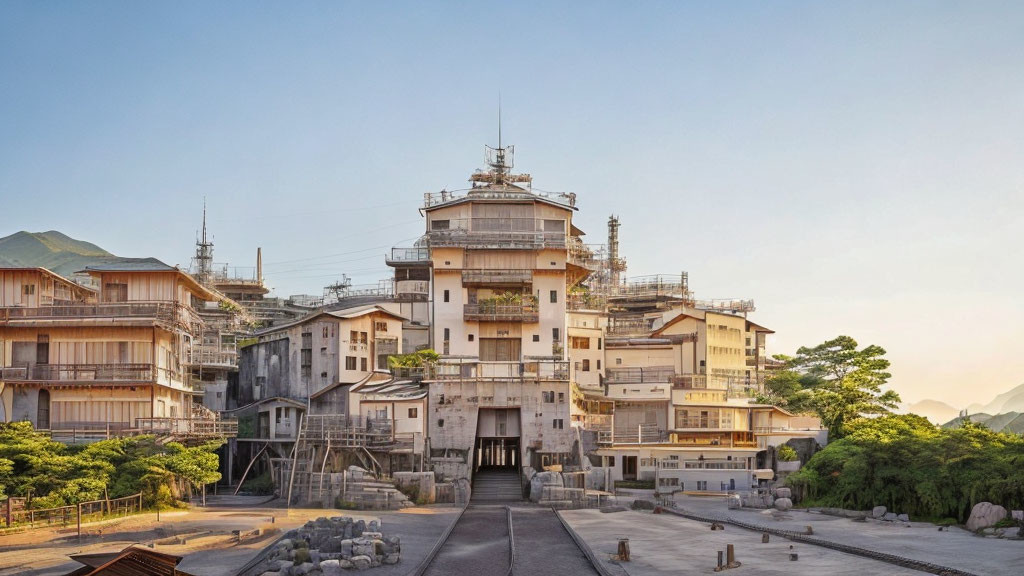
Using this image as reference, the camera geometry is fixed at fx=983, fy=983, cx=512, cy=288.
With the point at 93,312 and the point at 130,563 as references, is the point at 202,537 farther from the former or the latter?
the point at 93,312

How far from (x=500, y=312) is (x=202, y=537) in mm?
35930

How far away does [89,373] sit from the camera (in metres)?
54.7

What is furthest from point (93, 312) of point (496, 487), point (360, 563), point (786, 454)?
point (786, 454)

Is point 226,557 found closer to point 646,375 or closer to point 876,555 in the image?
point 876,555

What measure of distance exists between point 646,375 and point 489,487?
22.2 metres

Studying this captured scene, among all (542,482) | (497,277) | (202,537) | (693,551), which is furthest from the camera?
(497,277)

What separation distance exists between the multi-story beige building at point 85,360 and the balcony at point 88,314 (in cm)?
6

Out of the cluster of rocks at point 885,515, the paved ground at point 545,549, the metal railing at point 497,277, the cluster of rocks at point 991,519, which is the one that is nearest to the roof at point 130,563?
the paved ground at point 545,549

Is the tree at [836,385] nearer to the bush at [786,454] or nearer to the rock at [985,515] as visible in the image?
the bush at [786,454]

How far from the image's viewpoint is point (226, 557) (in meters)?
34.8

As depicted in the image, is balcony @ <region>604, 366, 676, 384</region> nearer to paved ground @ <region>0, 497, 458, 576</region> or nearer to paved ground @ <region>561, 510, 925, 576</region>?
paved ground @ <region>561, 510, 925, 576</region>

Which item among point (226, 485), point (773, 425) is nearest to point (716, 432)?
point (773, 425)

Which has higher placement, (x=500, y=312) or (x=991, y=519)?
(x=500, y=312)

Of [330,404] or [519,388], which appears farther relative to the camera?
[330,404]
